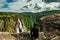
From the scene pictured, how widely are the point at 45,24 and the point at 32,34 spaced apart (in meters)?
0.69

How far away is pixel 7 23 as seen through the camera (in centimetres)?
→ 3853

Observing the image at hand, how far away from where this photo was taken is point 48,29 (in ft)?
24.0

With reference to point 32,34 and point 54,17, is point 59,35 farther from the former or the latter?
point 32,34

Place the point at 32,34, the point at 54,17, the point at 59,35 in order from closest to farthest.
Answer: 1. the point at 59,35
2. the point at 54,17
3. the point at 32,34

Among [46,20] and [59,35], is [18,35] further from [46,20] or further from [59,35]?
[59,35]

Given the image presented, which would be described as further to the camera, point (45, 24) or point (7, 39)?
point (45, 24)

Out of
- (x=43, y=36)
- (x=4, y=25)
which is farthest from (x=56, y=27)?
A: (x=4, y=25)

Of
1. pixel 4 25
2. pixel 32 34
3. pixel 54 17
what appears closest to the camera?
pixel 54 17

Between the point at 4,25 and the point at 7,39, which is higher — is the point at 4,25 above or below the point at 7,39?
below

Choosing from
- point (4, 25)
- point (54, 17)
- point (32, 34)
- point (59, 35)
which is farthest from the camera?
point (4, 25)

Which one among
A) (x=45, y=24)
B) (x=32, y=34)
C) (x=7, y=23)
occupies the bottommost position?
(x=7, y=23)

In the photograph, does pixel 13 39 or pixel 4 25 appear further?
pixel 4 25

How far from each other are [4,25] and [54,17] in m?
30.7

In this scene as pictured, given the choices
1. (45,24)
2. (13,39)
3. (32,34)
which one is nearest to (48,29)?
(45,24)
